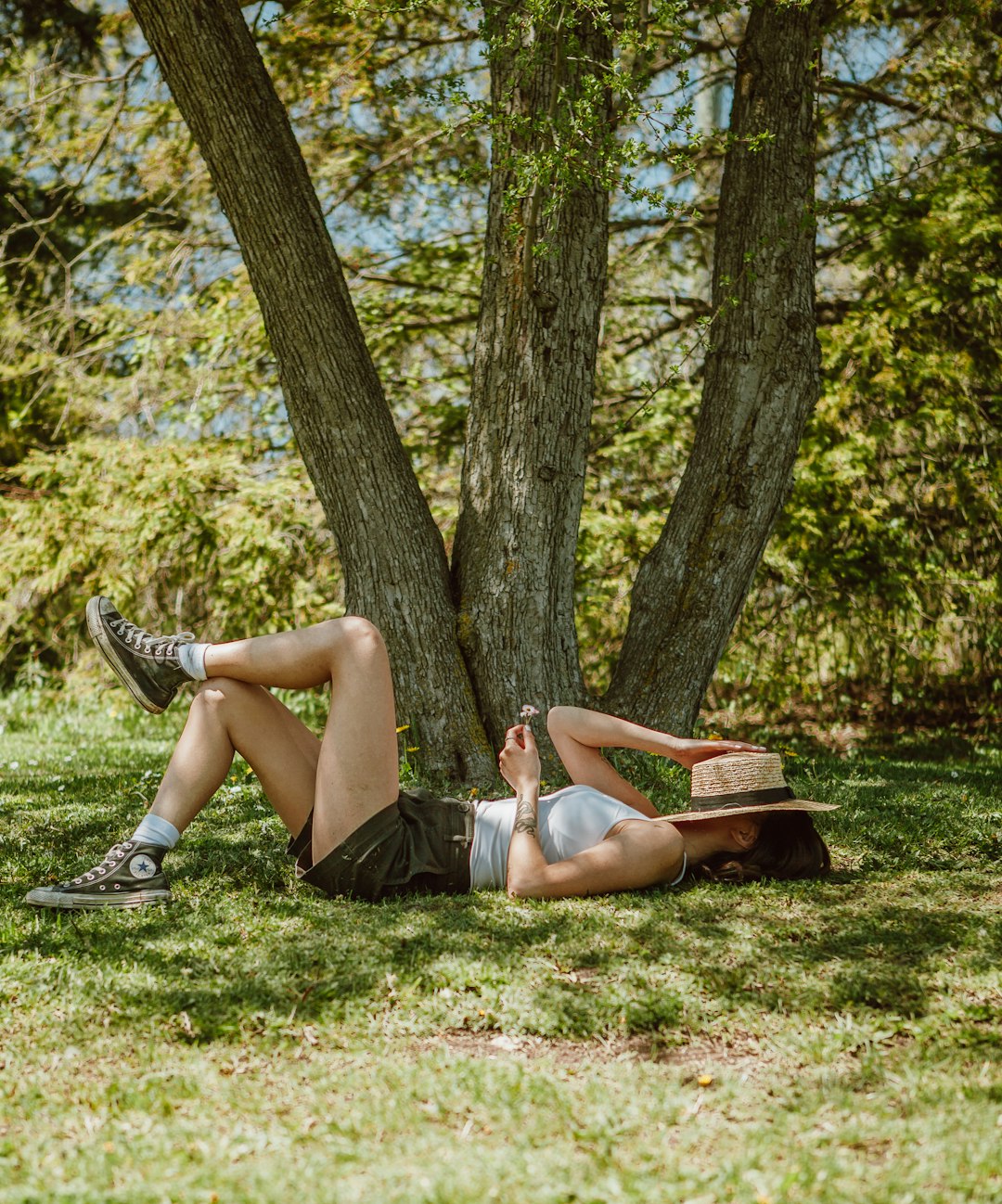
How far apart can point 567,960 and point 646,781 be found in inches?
97.8

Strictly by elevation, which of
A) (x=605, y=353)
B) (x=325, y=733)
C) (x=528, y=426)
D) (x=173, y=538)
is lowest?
(x=325, y=733)

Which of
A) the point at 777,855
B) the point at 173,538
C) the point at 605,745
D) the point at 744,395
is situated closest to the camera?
the point at 777,855

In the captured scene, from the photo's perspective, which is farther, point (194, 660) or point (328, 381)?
point (328, 381)

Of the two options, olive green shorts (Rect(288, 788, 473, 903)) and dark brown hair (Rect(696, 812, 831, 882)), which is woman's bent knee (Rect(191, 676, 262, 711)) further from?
dark brown hair (Rect(696, 812, 831, 882))

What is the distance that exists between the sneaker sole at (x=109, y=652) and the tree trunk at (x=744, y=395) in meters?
2.78

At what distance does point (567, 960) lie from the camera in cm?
331

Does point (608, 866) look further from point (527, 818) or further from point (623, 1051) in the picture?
point (623, 1051)

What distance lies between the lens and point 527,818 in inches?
148

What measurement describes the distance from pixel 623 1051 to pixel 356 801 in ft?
3.99

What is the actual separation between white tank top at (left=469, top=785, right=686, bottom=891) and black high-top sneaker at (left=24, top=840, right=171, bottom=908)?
103 centimetres

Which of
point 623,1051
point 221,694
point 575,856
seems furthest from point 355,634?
point 623,1051

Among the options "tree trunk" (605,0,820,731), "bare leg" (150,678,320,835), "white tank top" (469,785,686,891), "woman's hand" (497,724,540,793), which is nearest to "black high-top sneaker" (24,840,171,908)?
"bare leg" (150,678,320,835)

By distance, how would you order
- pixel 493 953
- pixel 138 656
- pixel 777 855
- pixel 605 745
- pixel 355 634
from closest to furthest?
pixel 493 953 < pixel 355 634 < pixel 138 656 < pixel 777 855 < pixel 605 745

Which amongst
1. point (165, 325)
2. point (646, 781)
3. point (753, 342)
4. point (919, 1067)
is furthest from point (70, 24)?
point (919, 1067)
